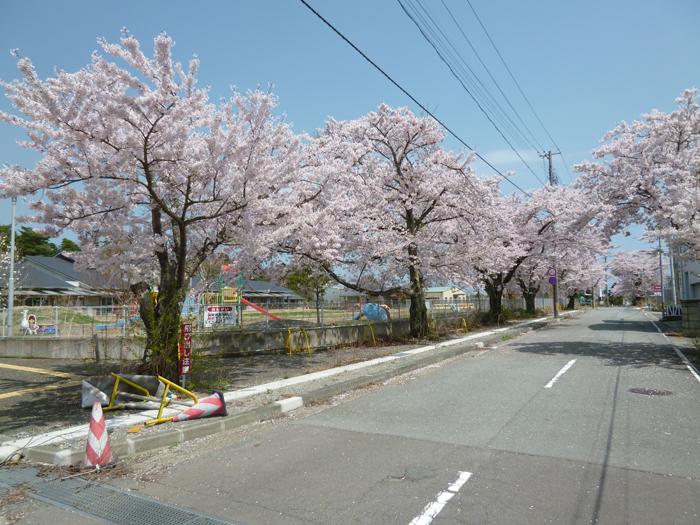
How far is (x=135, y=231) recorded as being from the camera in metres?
Result: 10.6

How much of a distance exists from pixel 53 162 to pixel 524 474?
9.09m

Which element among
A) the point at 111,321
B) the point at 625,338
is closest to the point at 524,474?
the point at 111,321

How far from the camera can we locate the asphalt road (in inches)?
174

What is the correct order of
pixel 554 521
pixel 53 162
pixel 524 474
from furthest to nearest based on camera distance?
pixel 53 162, pixel 524 474, pixel 554 521

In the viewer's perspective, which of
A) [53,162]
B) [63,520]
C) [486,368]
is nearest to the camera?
[63,520]

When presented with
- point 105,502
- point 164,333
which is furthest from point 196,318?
point 105,502

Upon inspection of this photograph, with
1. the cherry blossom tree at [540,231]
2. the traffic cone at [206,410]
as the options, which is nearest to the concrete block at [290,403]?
the traffic cone at [206,410]

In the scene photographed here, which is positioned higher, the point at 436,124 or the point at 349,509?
the point at 436,124

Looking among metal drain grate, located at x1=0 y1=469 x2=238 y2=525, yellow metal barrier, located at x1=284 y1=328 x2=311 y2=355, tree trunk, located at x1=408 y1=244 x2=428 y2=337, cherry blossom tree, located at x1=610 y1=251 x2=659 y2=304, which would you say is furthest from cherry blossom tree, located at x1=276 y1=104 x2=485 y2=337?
cherry blossom tree, located at x1=610 y1=251 x2=659 y2=304

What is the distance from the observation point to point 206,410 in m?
7.84

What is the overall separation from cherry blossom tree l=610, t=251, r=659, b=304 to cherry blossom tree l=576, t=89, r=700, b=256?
55605 millimetres

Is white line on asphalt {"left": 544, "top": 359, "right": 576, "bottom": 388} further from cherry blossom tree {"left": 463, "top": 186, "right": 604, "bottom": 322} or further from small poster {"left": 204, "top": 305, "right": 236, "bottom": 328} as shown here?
cherry blossom tree {"left": 463, "top": 186, "right": 604, "bottom": 322}

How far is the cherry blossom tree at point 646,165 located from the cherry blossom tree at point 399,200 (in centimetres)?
927

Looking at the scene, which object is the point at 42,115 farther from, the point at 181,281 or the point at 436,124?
the point at 436,124
